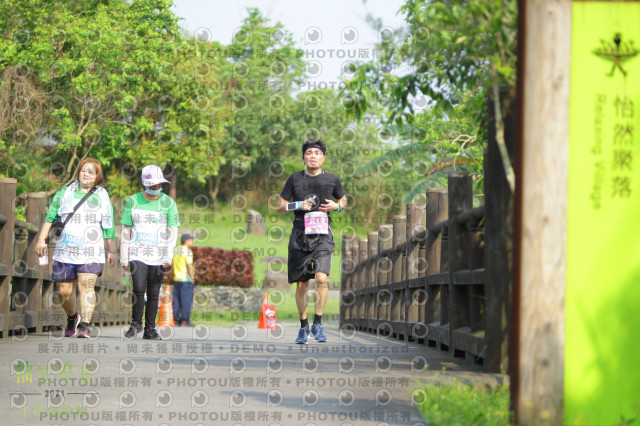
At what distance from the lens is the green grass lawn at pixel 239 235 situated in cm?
4719

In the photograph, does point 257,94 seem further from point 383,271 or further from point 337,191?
point 337,191

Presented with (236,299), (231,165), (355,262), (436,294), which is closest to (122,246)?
(436,294)

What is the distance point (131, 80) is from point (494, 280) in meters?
27.1

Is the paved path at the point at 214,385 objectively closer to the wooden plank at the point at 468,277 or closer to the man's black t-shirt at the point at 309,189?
the wooden plank at the point at 468,277

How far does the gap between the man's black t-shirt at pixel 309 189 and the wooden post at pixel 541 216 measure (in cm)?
577

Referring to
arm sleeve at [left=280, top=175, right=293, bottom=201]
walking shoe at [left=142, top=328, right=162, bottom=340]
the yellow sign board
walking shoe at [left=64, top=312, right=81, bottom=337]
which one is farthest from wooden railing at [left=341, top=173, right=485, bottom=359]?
walking shoe at [left=64, top=312, right=81, bottom=337]

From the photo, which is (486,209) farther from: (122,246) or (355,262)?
(355,262)

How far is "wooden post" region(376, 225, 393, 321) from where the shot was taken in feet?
45.8

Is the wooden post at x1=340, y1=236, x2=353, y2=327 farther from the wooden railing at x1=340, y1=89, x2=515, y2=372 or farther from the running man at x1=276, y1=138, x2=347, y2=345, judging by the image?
the running man at x1=276, y1=138, x2=347, y2=345

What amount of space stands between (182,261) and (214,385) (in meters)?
12.9

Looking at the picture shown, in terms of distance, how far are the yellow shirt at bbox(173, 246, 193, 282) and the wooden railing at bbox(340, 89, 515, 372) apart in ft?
12.0

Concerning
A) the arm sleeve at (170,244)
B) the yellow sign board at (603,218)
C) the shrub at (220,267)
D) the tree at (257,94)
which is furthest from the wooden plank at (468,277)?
the tree at (257,94)

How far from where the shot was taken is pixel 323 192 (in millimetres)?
9445

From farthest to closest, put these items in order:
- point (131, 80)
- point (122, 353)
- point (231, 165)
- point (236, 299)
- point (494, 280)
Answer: point (231, 165)
point (236, 299)
point (131, 80)
point (122, 353)
point (494, 280)
